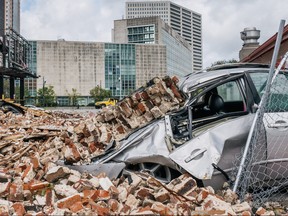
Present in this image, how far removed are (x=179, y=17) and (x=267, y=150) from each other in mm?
179558

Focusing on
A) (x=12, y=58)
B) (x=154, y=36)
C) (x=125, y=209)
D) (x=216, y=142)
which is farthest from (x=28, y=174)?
(x=154, y=36)

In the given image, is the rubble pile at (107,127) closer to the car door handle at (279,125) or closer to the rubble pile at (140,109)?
the rubble pile at (140,109)

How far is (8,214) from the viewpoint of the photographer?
3334 millimetres

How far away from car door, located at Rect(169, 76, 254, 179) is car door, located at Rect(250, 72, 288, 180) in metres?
0.24

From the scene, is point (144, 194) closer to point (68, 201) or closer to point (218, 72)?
point (68, 201)

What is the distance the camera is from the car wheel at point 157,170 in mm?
4371

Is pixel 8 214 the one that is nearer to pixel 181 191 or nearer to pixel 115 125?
pixel 181 191

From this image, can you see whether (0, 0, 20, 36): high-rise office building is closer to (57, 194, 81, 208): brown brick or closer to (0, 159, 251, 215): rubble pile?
(0, 159, 251, 215): rubble pile

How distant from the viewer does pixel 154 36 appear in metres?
111

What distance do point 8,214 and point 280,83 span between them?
139 inches

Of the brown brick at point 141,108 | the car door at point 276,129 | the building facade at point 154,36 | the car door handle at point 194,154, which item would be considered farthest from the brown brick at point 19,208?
the building facade at point 154,36

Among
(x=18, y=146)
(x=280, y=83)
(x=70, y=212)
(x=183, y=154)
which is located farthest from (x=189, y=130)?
(x=18, y=146)

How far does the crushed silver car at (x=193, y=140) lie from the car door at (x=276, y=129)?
0.52 feet

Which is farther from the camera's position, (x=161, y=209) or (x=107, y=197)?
(x=107, y=197)
